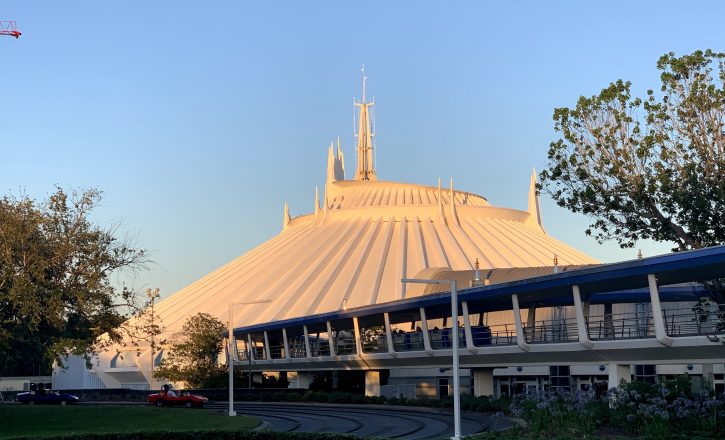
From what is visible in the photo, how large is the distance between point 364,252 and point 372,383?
25706 mm

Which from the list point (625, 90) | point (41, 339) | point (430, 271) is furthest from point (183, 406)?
point (625, 90)

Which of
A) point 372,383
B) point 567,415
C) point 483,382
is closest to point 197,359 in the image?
point 372,383

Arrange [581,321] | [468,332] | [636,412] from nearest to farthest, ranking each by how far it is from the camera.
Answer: [636,412]
[581,321]
[468,332]

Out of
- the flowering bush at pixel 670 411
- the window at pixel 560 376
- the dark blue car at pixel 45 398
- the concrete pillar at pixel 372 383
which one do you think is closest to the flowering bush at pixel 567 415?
the flowering bush at pixel 670 411

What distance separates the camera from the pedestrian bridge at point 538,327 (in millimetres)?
37469

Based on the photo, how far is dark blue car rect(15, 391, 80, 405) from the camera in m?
54.3

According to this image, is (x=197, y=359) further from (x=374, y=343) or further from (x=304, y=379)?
(x=374, y=343)

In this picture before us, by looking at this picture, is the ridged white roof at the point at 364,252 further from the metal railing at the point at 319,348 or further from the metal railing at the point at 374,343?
the metal railing at the point at 374,343

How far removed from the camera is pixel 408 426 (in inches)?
1501

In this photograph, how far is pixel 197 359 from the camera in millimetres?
70750

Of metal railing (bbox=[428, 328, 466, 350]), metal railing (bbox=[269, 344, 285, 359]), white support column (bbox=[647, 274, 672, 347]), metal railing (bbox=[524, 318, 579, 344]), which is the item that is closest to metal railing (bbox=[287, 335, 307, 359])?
metal railing (bbox=[269, 344, 285, 359])

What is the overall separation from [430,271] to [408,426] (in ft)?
112

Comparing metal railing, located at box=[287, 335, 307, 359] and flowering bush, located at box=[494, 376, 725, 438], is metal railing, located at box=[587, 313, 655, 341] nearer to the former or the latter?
→ flowering bush, located at box=[494, 376, 725, 438]

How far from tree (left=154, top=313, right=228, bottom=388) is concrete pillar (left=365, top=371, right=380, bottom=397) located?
39.9 ft
